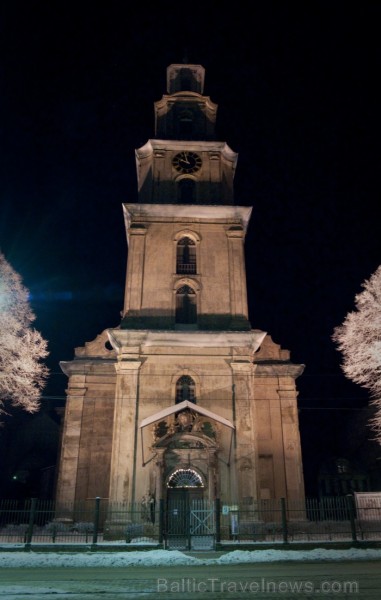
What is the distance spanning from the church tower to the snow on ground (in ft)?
17.1

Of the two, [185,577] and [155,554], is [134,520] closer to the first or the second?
[155,554]

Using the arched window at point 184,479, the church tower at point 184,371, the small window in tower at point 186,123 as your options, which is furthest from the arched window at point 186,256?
the arched window at point 184,479

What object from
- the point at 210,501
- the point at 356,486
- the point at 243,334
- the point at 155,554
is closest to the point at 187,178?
the point at 243,334

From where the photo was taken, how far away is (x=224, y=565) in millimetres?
13297

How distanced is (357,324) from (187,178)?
13.5m

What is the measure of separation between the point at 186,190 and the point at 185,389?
12.6 meters

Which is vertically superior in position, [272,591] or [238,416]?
[238,416]

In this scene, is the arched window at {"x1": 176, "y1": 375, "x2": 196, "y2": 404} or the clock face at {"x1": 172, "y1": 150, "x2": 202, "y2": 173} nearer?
the arched window at {"x1": 176, "y1": 375, "x2": 196, "y2": 404}

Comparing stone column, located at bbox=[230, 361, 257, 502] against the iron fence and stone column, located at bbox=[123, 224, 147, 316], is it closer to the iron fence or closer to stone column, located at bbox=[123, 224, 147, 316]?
the iron fence

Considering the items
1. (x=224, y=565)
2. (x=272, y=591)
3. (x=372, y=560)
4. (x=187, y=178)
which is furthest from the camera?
(x=187, y=178)

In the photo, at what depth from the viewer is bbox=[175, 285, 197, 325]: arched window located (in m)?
25.2

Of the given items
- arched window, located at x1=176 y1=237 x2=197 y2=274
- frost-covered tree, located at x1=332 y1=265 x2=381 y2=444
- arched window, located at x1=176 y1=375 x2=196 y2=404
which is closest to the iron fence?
arched window, located at x1=176 y1=375 x2=196 y2=404

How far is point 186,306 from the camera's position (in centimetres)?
2558

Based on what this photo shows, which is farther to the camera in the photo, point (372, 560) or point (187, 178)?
point (187, 178)
